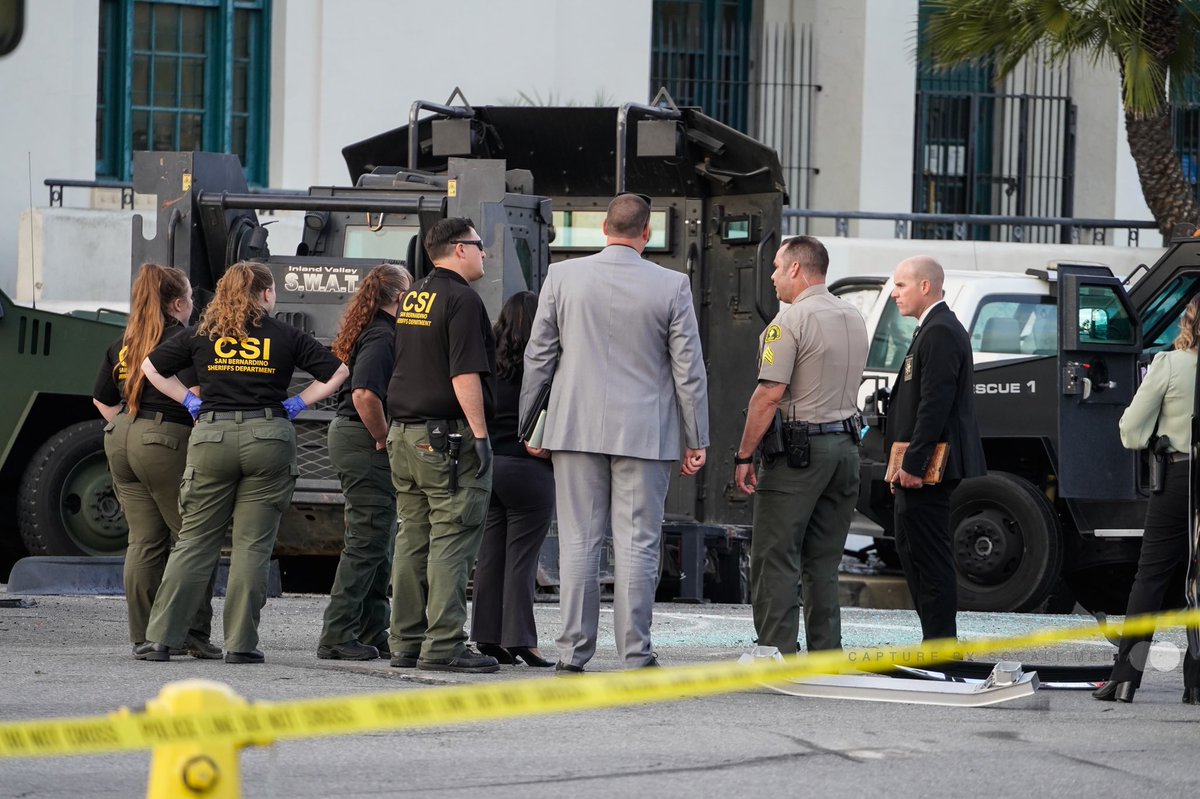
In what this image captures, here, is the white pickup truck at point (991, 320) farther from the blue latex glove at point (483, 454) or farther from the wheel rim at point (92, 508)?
the blue latex glove at point (483, 454)

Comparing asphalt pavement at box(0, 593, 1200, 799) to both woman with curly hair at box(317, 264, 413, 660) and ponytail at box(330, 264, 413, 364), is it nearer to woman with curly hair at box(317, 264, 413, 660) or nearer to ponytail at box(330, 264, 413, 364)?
woman with curly hair at box(317, 264, 413, 660)

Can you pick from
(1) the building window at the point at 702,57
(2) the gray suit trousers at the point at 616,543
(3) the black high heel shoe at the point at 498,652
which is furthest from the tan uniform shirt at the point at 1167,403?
(1) the building window at the point at 702,57

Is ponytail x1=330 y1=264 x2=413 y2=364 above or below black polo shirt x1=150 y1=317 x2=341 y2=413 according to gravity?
above

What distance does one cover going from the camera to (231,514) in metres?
7.91

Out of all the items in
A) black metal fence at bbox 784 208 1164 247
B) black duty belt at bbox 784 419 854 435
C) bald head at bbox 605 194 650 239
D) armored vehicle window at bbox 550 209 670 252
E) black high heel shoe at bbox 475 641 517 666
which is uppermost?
black metal fence at bbox 784 208 1164 247

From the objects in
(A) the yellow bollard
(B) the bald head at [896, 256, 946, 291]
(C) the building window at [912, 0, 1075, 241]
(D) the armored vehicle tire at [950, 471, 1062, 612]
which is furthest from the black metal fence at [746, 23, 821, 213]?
(A) the yellow bollard

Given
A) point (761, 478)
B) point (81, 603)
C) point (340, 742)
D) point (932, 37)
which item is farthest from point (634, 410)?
point (932, 37)

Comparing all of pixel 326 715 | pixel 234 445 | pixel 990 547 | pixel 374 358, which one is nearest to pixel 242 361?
pixel 234 445

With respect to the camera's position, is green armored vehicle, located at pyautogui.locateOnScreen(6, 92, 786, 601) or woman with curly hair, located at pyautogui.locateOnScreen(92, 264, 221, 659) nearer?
woman with curly hair, located at pyautogui.locateOnScreen(92, 264, 221, 659)

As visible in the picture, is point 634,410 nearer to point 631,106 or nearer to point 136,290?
point 136,290

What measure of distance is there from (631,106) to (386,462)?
4.73 metres

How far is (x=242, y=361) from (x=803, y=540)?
2359mm

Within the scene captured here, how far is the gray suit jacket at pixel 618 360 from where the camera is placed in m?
7.29

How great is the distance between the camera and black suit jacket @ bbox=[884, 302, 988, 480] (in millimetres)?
7641
